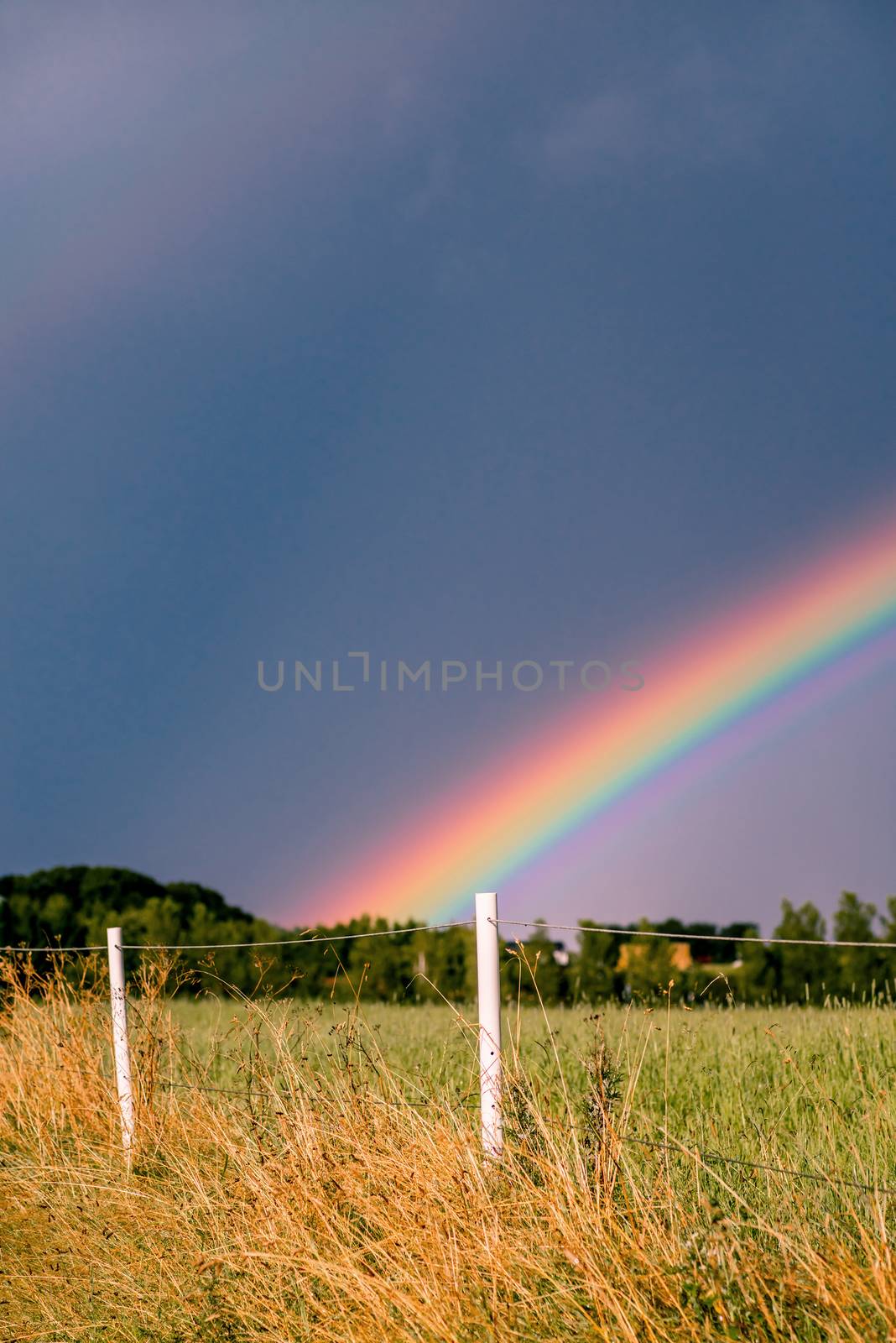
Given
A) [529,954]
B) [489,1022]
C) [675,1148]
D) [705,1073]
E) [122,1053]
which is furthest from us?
[529,954]

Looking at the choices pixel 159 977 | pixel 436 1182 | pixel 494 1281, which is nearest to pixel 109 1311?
pixel 436 1182

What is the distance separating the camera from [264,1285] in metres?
3.57

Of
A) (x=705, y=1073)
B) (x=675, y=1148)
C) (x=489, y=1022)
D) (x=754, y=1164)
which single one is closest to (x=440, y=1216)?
(x=489, y=1022)

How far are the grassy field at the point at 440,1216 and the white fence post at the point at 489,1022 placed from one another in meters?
0.08

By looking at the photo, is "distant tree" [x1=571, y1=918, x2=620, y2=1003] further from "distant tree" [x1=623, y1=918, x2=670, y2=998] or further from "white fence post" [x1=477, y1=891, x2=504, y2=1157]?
"white fence post" [x1=477, y1=891, x2=504, y2=1157]

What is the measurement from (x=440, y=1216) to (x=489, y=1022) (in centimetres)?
77

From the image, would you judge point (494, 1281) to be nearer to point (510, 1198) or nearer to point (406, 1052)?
point (510, 1198)

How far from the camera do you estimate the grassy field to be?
9.32 feet

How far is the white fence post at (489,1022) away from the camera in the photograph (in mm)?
3879

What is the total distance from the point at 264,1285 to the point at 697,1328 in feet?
5.00

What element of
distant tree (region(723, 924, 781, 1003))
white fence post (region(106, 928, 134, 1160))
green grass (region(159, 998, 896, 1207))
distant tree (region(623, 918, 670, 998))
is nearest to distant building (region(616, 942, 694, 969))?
distant tree (region(623, 918, 670, 998))

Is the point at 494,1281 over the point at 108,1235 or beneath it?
over

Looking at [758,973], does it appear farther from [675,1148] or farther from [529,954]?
[675,1148]

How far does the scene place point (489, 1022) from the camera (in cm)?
396
